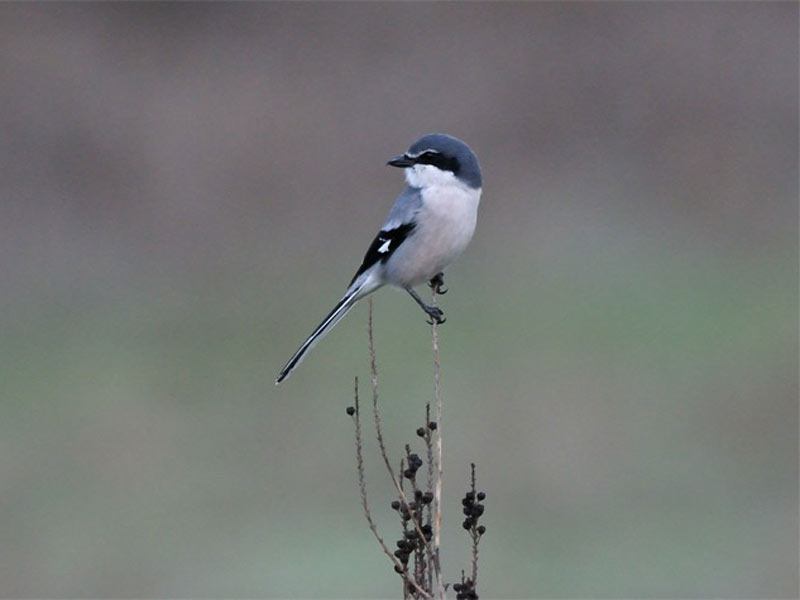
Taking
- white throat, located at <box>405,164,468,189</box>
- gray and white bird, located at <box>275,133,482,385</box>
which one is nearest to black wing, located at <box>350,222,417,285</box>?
gray and white bird, located at <box>275,133,482,385</box>

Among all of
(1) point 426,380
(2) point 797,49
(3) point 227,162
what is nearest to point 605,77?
(2) point 797,49

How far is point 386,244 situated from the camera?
4809mm

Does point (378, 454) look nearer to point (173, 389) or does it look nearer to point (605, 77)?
point (173, 389)

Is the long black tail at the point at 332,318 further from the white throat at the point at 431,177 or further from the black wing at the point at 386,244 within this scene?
the white throat at the point at 431,177

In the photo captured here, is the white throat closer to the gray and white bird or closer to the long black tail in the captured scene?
the gray and white bird

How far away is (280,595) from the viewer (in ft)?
27.2

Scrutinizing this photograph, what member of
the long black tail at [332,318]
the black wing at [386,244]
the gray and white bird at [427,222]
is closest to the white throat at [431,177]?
the gray and white bird at [427,222]

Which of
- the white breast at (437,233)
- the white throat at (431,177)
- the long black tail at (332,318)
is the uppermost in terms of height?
the white throat at (431,177)

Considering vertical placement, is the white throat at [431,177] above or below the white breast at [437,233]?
above

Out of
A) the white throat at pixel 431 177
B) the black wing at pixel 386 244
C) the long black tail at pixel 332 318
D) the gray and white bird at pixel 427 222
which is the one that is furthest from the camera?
the black wing at pixel 386 244

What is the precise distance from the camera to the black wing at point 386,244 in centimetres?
477

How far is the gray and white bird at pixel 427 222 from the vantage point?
4.53 metres

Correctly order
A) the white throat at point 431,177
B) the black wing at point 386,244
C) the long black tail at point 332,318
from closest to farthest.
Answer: the long black tail at point 332,318, the white throat at point 431,177, the black wing at point 386,244

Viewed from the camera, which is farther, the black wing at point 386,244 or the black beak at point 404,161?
the black wing at point 386,244
